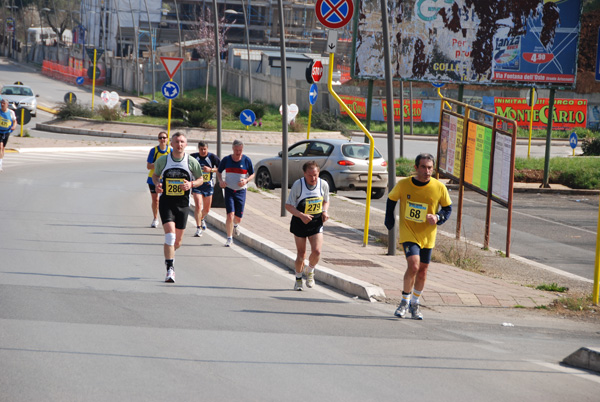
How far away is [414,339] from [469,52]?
67.6 ft

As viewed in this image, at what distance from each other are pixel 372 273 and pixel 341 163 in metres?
11.3

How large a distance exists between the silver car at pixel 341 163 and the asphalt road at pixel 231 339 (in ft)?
31.5

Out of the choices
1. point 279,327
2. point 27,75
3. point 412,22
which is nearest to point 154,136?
point 412,22

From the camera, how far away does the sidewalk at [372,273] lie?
398 inches

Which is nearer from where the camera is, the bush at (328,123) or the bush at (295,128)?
the bush at (295,128)

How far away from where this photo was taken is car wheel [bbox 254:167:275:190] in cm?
2433

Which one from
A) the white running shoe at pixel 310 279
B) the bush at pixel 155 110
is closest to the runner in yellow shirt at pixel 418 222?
the white running shoe at pixel 310 279

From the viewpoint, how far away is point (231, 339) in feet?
24.7

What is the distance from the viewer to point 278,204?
19969 millimetres

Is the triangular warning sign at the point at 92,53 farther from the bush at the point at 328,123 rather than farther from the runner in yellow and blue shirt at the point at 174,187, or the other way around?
the runner in yellow and blue shirt at the point at 174,187

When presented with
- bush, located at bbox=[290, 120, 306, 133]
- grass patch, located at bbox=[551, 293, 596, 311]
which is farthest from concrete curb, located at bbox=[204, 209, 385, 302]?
bush, located at bbox=[290, 120, 306, 133]

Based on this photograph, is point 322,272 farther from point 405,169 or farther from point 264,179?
point 405,169

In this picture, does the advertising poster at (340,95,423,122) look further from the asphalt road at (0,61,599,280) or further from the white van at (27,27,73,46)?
the white van at (27,27,73,46)

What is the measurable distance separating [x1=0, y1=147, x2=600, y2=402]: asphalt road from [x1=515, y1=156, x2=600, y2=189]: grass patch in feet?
59.2
